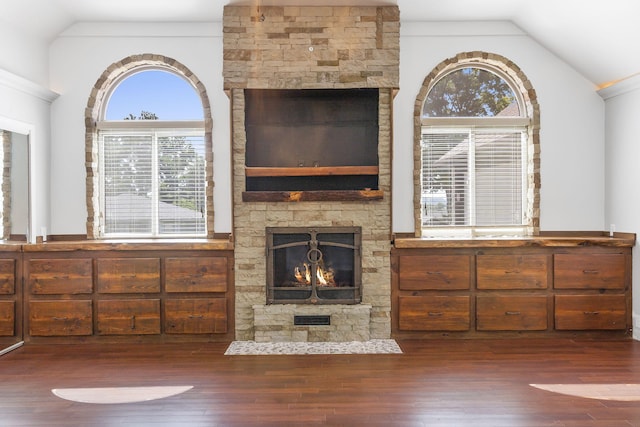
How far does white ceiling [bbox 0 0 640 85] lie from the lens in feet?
13.5

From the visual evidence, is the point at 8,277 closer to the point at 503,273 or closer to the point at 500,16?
the point at 503,273

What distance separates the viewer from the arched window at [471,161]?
5062 mm

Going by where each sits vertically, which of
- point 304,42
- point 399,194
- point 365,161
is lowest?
point 399,194

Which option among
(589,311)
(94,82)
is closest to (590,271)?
→ (589,311)

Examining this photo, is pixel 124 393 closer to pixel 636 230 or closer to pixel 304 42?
pixel 304 42

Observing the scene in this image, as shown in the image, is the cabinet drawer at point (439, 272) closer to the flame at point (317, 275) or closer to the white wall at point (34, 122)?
the flame at point (317, 275)

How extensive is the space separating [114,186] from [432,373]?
3.74 meters

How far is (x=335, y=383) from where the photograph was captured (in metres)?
3.38

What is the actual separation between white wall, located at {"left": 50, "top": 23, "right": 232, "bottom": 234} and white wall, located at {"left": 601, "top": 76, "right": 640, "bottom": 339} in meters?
3.96

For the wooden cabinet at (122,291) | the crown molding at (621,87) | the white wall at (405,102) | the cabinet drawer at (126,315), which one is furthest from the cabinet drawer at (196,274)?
the crown molding at (621,87)

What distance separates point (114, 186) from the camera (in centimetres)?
505

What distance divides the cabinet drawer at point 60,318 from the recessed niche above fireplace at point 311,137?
1.93 m

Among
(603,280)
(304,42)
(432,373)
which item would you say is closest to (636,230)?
(603,280)

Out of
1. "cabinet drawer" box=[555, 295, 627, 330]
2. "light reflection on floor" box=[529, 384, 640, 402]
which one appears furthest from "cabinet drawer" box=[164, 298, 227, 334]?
"cabinet drawer" box=[555, 295, 627, 330]
